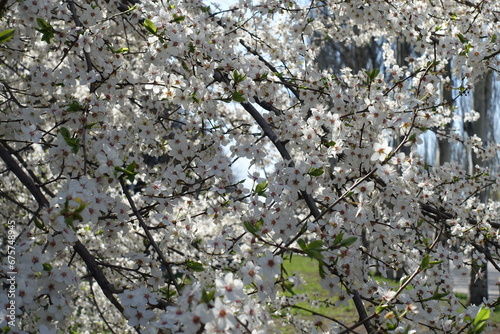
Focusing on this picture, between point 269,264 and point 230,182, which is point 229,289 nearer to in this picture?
point 269,264

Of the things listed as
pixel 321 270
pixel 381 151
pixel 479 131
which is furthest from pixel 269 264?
pixel 479 131

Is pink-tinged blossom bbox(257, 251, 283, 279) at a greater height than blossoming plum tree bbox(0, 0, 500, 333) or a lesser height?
lesser

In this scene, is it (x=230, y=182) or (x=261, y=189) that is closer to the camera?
(x=261, y=189)

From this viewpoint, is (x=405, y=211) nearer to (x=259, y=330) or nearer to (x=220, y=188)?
(x=220, y=188)

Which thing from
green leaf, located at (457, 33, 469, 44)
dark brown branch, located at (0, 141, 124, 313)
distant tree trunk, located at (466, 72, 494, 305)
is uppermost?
distant tree trunk, located at (466, 72, 494, 305)

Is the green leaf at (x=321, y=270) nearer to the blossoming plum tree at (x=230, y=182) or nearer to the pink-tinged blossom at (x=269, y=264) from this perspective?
the blossoming plum tree at (x=230, y=182)

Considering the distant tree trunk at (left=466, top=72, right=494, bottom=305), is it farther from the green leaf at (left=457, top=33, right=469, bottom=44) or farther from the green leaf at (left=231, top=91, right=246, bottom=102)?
the green leaf at (left=231, top=91, right=246, bottom=102)

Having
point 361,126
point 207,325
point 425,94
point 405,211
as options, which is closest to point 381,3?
point 425,94

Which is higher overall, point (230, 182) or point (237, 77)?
point (237, 77)

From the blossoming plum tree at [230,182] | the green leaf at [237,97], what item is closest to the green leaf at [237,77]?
the blossoming plum tree at [230,182]

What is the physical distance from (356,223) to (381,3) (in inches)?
72.7

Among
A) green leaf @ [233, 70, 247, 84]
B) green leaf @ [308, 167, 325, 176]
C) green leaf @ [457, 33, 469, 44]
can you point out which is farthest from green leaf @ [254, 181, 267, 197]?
green leaf @ [457, 33, 469, 44]

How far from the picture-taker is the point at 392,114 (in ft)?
8.38

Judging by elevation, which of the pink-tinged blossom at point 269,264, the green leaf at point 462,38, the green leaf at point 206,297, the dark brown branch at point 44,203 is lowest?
the green leaf at point 206,297
